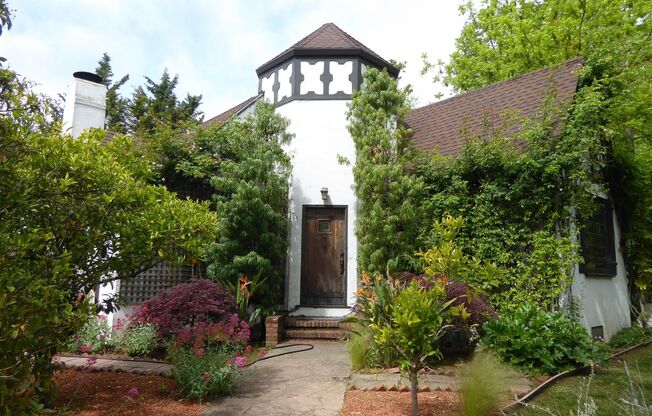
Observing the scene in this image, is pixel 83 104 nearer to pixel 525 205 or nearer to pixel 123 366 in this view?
pixel 123 366

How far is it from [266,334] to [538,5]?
16143mm

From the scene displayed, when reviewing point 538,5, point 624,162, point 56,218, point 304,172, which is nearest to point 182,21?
point 304,172

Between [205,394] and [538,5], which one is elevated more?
[538,5]

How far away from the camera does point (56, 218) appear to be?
3.55m

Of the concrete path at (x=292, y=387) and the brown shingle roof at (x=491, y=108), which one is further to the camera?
the brown shingle roof at (x=491, y=108)

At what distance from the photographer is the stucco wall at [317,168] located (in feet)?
30.2

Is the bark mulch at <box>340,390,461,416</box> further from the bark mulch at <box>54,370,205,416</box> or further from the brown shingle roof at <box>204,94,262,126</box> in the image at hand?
the brown shingle roof at <box>204,94,262,126</box>

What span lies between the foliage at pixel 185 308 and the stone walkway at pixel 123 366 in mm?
477

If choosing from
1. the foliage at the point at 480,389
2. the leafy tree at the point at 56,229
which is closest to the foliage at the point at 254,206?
the leafy tree at the point at 56,229

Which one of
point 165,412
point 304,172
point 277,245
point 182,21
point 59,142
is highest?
point 182,21

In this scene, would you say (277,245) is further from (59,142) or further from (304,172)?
(59,142)

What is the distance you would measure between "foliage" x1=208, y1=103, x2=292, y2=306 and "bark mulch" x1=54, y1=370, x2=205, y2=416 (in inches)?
114

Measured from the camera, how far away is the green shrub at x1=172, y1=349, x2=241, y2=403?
4723 millimetres

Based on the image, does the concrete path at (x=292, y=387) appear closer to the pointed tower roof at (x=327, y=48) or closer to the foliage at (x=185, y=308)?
the foliage at (x=185, y=308)
